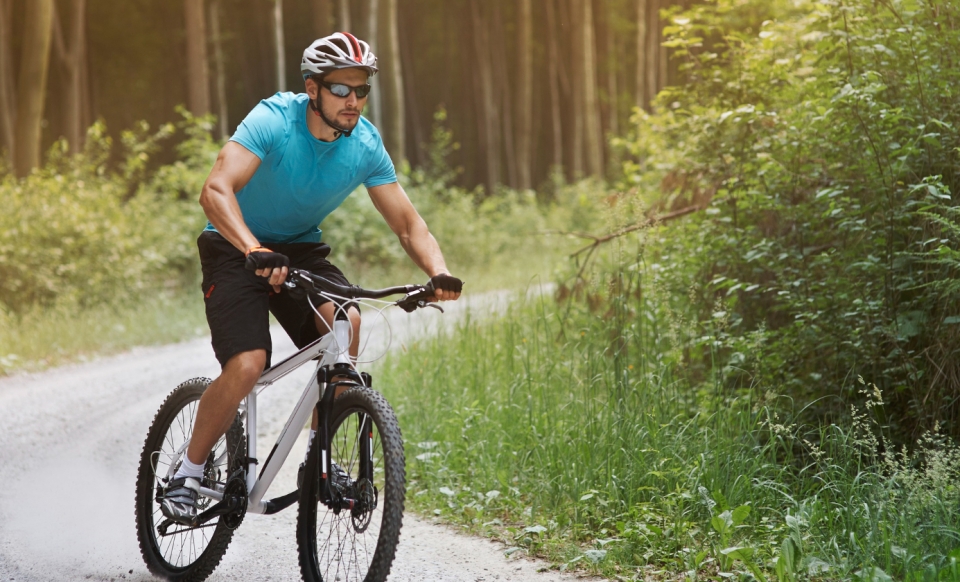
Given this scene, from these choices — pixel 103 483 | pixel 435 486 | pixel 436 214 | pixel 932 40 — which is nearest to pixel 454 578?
pixel 435 486

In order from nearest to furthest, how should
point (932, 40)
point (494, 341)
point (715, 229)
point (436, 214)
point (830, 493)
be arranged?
point (830, 493), point (932, 40), point (715, 229), point (494, 341), point (436, 214)

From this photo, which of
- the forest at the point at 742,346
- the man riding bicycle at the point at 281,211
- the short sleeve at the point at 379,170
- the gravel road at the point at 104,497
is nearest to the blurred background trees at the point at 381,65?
the forest at the point at 742,346

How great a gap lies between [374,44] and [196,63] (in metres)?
4.91

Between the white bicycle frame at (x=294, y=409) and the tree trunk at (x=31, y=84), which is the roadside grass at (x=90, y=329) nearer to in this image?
the tree trunk at (x=31, y=84)

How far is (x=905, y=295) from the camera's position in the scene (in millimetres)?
5340

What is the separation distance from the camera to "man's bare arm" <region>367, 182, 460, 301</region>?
408cm

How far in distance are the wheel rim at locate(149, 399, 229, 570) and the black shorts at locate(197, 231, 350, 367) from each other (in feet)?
1.90

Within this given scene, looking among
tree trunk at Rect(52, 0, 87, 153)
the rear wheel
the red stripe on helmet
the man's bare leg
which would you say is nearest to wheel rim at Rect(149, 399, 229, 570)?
the rear wheel

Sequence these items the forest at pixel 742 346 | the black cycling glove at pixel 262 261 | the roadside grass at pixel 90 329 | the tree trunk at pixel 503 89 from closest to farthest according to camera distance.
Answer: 1. the black cycling glove at pixel 262 261
2. the forest at pixel 742 346
3. the roadside grass at pixel 90 329
4. the tree trunk at pixel 503 89

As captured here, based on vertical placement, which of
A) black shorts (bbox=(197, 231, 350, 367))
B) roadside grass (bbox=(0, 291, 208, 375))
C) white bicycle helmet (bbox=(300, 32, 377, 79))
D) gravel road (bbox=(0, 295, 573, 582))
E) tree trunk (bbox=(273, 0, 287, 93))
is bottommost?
roadside grass (bbox=(0, 291, 208, 375))

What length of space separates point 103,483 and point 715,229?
4439 millimetres

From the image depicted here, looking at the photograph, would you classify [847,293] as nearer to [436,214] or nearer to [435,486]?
[435,486]

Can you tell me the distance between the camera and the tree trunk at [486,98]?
28281 millimetres

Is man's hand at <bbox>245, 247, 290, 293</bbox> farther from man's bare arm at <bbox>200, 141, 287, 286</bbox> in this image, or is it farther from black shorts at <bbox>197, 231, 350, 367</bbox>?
black shorts at <bbox>197, 231, 350, 367</bbox>
